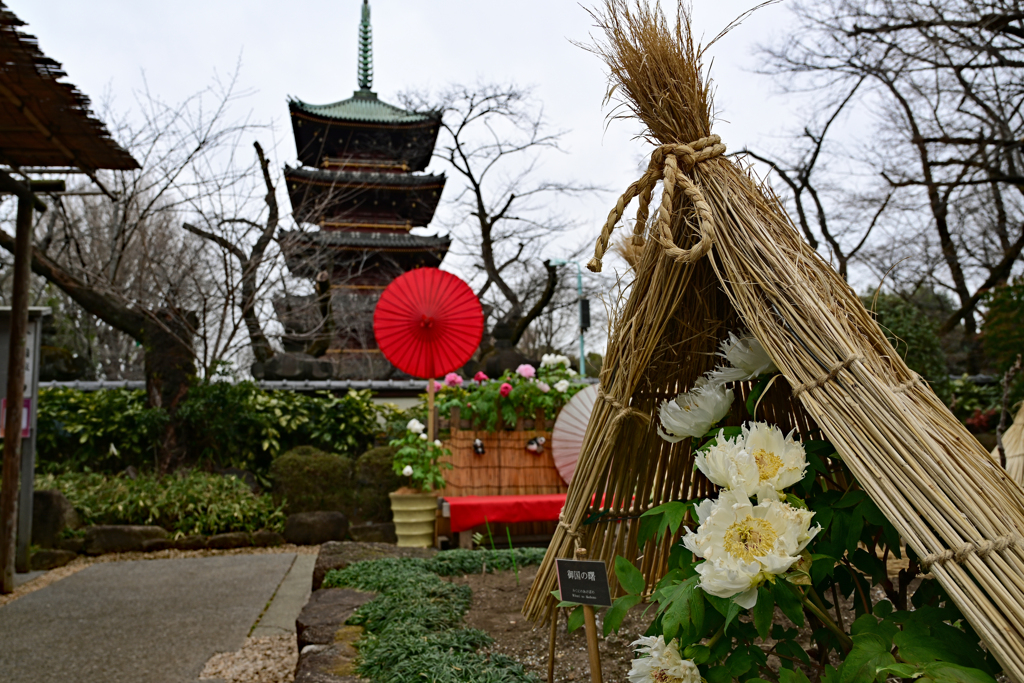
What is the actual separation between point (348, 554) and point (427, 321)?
2.27 m

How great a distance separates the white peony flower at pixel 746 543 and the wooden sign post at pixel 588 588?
1.31ft

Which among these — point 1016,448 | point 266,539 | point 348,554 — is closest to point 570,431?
point 348,554

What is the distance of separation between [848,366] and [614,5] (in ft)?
3.30

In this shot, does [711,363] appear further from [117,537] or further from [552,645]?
[117,537]

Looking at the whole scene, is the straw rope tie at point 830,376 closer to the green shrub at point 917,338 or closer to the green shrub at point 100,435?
the green shrub at point 100,435

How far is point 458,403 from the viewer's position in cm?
565

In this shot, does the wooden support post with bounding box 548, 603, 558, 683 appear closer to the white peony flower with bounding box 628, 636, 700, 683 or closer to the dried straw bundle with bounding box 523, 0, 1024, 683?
the dried straw bundle with bounding box 523, 0, 1024, 683

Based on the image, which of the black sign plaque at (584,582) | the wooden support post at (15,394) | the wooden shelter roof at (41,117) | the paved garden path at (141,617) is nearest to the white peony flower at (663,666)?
the black sign plaque at (584,582)

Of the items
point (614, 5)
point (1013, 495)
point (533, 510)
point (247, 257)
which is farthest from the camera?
point (247, 257)

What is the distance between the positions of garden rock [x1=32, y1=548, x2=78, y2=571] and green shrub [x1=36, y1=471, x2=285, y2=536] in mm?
562

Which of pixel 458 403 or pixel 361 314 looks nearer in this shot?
pixel 458 403

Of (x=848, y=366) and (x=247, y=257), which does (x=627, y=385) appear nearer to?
(x=848, y=366)

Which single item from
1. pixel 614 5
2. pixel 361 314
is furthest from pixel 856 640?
pixel 361 314

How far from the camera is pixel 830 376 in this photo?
3.97ft
